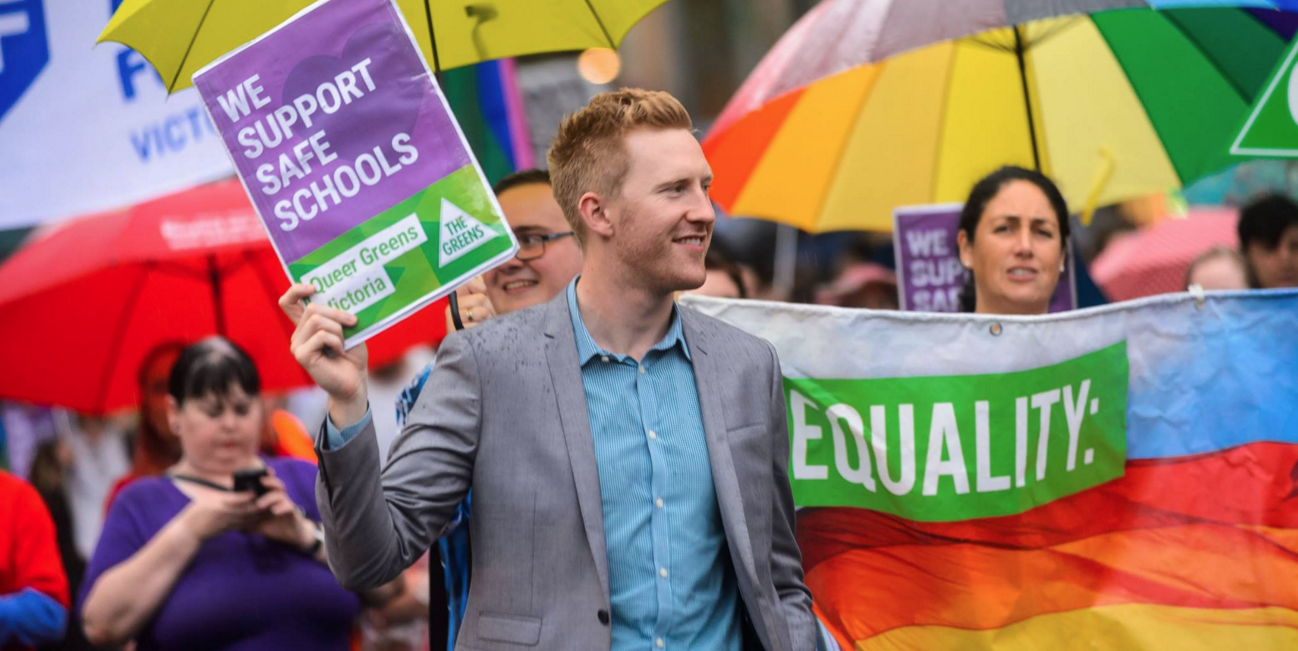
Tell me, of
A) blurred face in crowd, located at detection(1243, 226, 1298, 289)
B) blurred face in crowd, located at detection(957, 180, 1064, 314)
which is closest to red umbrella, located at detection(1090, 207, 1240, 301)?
blurred face in crowd, located at detection(1243, 226, 1298, 289)

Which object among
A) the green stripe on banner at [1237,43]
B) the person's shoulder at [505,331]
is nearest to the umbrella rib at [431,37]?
the person's shoulder at [505,331]

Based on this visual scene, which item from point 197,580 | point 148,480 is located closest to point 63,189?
point 148,480

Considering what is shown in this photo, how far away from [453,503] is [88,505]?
5.10 m

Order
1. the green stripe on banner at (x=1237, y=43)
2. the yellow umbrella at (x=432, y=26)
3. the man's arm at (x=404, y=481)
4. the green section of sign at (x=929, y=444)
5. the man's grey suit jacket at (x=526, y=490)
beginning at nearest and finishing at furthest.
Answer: the man's arm at (x=404, y=481), the man's grey suit jacket at (x=526, y=490), the yellow umbrella at (x=432, y=26), the green section of sign at (x=929, y=444), the green stripe on banner at (x=1237, y=43)

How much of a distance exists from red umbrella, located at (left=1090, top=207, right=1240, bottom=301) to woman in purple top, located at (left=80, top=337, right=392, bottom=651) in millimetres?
5542

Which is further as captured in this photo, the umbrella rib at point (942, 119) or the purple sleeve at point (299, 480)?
the umbrella rib at point (942, 119)

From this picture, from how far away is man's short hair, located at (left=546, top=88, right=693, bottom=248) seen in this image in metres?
2.88

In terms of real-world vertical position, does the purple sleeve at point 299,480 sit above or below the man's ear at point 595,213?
below

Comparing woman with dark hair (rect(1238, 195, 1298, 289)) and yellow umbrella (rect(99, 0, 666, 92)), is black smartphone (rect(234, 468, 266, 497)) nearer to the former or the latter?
yellow umbrella (rect(99, 0, 666, 92))

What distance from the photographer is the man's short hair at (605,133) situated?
2.88 m

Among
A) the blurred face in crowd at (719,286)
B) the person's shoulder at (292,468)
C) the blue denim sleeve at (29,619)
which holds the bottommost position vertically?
the blurred face in crowd at (719,286)

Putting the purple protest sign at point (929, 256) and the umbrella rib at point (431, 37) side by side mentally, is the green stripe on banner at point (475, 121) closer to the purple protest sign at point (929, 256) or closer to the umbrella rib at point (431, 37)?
the purple protest sign at point (929, 256)

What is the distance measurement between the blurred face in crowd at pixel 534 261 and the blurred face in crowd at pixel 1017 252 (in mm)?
1472

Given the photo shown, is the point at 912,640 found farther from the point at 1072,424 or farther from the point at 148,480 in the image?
the point at 148,480
